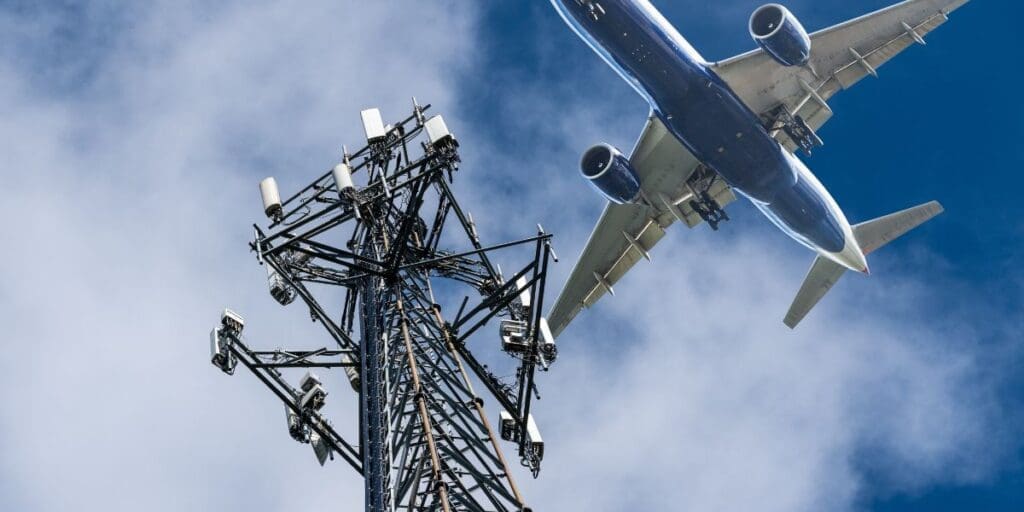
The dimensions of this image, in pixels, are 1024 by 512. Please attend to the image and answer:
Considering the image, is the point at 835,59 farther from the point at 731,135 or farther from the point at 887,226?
the point at 887,226

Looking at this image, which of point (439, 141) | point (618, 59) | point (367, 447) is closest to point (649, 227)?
point (618, 59)

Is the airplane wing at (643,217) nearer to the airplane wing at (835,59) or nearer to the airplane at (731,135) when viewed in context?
the airplane at (731,135)

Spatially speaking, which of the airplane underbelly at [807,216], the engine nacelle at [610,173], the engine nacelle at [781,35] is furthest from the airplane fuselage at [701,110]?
the engine nacelle at [610,173]

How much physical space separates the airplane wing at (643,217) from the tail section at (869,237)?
19.3ft

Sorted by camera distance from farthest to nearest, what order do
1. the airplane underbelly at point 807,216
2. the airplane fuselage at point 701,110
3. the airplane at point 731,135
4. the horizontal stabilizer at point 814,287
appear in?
the horizontal stabilizer at point 814,287, the airplane underbelly at point 807,216, the airplane at point 731,135, the airplane fuselage at point 701,110

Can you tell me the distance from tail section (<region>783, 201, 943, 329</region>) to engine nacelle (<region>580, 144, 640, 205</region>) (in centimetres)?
1135

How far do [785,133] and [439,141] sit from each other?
2775 cm

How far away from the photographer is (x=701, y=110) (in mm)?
47375

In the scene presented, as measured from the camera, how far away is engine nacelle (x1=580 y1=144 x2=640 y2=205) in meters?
52.8

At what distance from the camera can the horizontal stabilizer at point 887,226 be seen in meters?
57.8

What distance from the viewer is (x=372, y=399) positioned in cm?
2542

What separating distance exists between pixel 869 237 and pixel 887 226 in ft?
3.41

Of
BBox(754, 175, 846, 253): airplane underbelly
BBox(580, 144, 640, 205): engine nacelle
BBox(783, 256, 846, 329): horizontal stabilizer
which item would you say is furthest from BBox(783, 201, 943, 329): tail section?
BBox(580, 144, 640, 205): engine nacelle

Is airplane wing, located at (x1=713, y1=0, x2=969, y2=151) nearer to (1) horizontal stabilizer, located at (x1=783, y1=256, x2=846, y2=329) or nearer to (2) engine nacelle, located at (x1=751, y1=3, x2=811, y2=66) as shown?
(2) engine nacelle, located at (x1=751, y1=3, x2=811, y2=66)
